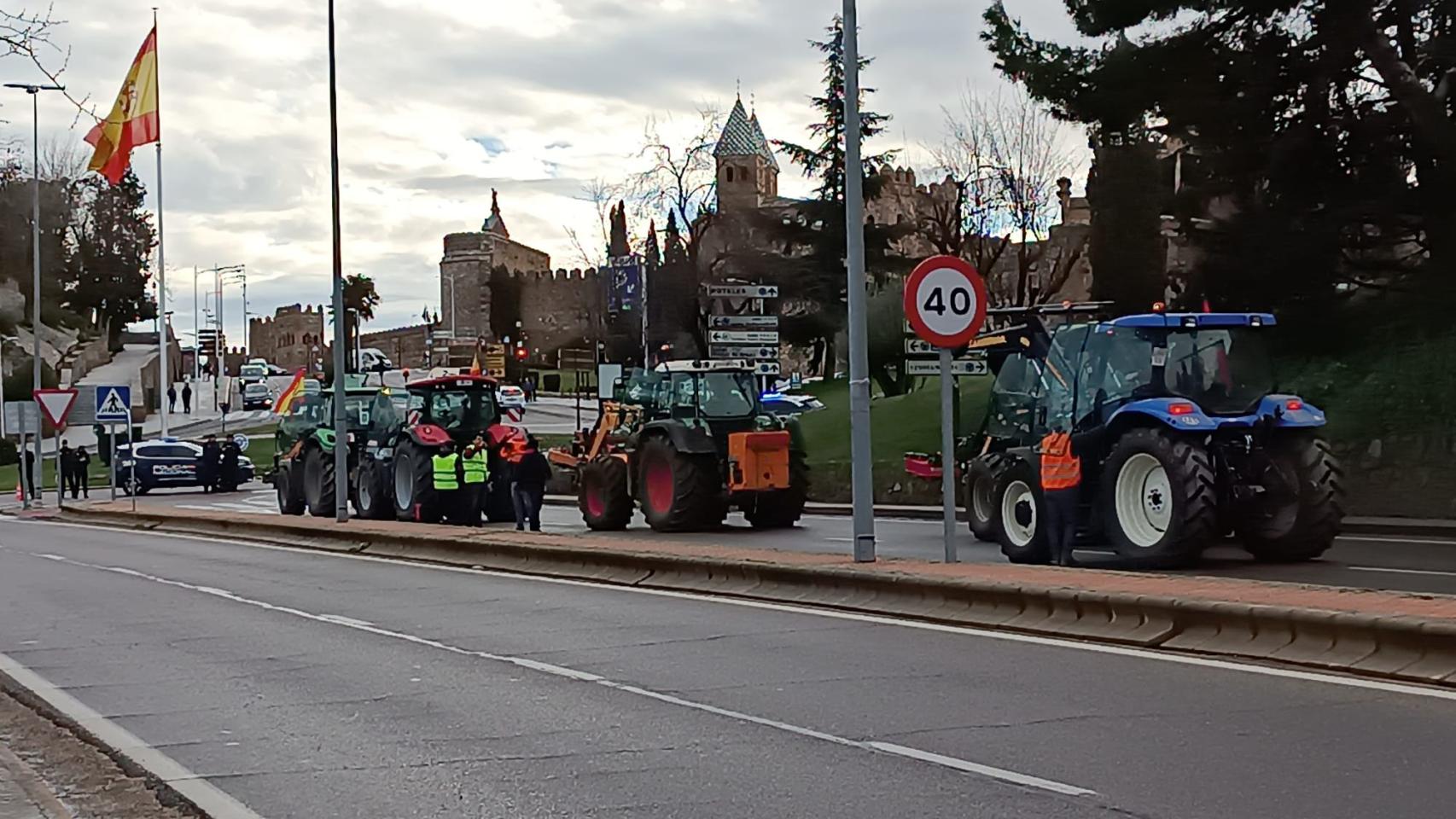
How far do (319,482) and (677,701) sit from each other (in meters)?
23.9

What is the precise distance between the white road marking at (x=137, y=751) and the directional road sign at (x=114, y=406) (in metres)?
25.2

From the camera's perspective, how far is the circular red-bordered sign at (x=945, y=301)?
14.3 m

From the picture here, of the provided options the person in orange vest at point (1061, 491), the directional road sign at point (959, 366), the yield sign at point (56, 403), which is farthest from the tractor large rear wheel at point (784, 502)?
the yield sign at point (56, 403)

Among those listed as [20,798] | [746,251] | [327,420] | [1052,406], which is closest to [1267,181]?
[1052,406]

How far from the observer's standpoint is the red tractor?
28000 mm

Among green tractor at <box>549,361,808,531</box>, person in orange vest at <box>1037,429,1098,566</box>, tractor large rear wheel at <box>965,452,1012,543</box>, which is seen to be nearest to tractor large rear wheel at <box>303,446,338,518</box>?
green tractor at <box>549,361,808,531</box>

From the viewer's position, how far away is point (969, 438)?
21.3 meters

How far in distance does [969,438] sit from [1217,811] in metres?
14.8

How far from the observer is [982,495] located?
796 inches

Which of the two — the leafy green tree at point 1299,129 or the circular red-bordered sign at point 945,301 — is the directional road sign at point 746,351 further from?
the circular red-bordered sign at point 945,301

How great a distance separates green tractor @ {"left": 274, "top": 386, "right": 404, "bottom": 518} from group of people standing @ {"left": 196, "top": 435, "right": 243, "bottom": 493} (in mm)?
13459

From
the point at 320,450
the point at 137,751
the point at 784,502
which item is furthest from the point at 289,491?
the point at 137,751

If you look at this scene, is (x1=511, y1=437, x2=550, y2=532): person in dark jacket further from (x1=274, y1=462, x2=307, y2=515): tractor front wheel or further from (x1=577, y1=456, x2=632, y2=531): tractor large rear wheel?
(x1=274, y1=462, x2=307, y2=515): tractor front wheel

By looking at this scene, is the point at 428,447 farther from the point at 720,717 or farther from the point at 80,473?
the point at 80,473
